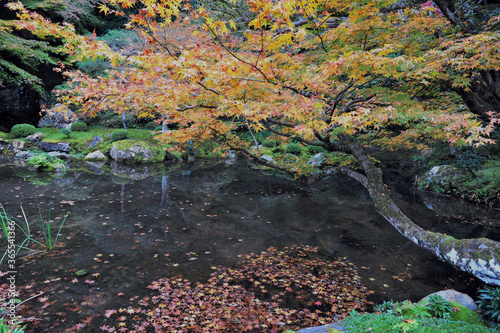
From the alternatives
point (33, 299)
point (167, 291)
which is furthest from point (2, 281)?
point (167, 291)

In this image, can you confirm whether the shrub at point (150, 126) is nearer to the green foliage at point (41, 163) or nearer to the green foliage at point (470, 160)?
the green foliage at point (41, 163)

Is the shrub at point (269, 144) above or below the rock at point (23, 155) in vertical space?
above

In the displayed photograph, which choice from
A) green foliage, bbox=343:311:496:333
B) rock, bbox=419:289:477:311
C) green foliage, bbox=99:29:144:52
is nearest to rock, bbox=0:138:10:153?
green foliage, bbox=99:29:144:52

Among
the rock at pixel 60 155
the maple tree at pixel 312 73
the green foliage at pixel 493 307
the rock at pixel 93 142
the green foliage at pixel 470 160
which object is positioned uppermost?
the maple tree at pixel 312 73

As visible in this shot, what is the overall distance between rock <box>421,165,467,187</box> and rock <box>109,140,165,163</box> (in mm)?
12842

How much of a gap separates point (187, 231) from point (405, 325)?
4.68m

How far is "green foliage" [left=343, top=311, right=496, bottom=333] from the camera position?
2.71 m

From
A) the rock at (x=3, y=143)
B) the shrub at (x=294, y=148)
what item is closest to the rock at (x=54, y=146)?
the rock at (x=3, y=143)

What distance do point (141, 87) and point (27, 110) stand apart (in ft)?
64.9

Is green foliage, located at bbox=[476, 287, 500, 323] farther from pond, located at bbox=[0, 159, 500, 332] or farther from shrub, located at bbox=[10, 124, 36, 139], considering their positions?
shrub, located at bbox=[10, 124, 36, 139]

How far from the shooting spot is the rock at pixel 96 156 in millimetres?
14484

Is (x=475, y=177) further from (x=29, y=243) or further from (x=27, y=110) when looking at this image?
(x=27, y=110)

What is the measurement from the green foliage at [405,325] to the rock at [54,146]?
16490mm

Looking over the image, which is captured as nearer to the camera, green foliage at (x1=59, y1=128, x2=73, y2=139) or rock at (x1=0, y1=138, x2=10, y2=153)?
rock at (x1=0, y1=138, x2=10, y2=153)
